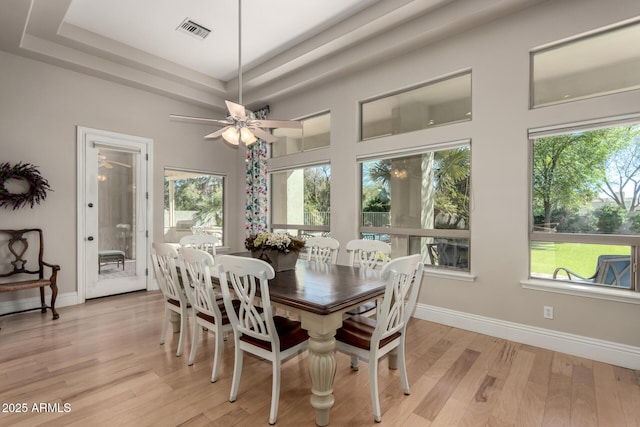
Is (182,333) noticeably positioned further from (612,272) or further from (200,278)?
(612,272)

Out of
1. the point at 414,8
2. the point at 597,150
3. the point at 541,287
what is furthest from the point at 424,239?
the point at 414,8

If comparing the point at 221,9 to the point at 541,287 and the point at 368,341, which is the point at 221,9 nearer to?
the point at 368,341

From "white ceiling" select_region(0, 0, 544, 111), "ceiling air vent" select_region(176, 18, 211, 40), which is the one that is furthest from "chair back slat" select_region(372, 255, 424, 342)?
"ceiling air vent" select_region(176, 18, 211, 40)

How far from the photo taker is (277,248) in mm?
2670

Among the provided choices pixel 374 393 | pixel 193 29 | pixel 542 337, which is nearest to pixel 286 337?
pixel 374 393

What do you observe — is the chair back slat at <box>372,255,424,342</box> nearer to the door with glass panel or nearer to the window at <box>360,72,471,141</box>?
the window at <box>360,72,471,141</box>

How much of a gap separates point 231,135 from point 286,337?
1.86 metres

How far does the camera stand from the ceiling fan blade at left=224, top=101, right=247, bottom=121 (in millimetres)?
2640

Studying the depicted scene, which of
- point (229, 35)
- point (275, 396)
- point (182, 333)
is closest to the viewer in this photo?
point (275, 396)

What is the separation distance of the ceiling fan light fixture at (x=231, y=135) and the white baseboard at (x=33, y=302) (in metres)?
3.38

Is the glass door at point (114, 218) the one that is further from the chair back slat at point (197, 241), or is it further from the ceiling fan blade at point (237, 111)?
the ceiling fan blade at point (237, 111)

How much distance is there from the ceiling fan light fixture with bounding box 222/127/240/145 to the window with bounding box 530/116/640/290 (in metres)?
2.80

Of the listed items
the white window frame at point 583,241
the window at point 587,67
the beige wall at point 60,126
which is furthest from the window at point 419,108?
the beige wall at point 60,126

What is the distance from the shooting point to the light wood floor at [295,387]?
1.96m
